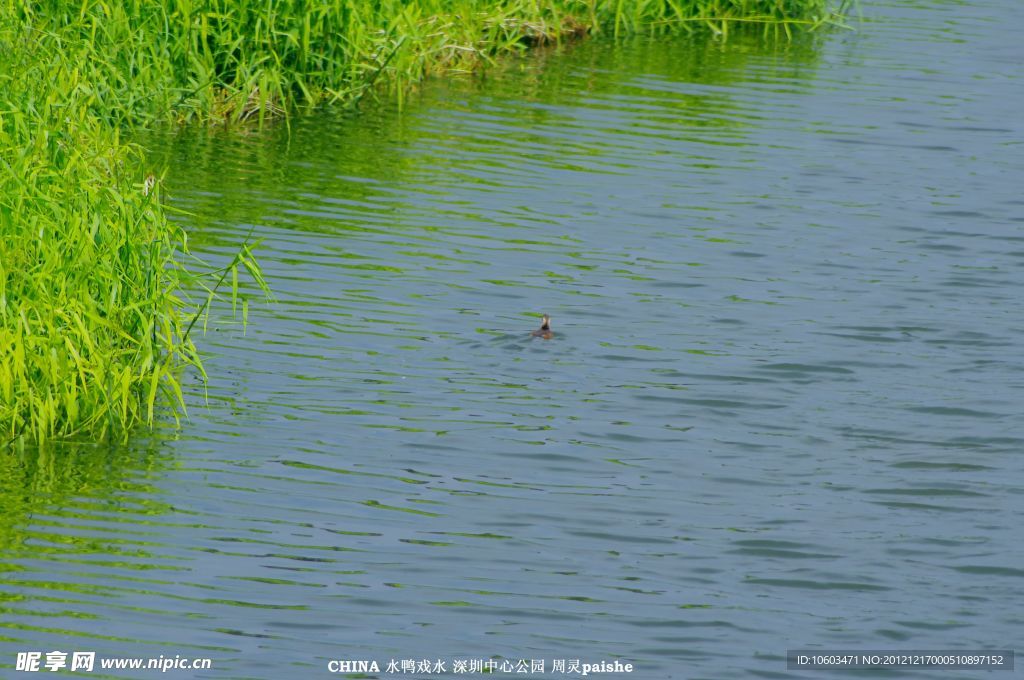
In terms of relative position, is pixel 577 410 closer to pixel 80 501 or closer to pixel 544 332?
pixel 544 332

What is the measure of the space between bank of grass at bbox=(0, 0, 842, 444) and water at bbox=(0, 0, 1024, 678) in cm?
39

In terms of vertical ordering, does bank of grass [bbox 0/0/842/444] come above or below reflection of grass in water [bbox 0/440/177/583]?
above

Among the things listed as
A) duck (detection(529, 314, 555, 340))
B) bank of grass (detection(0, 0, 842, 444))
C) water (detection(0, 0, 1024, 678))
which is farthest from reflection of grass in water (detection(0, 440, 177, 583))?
Answer: duck (detection(529, 314, 555, 340))

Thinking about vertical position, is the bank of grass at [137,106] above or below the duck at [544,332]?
above

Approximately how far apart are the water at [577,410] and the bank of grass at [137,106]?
1.27 ft

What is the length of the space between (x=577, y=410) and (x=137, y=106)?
6.69 metres

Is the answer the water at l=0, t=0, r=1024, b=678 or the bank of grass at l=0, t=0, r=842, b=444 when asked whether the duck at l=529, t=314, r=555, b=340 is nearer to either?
the water at l=0, t=0, r=1024, b=678

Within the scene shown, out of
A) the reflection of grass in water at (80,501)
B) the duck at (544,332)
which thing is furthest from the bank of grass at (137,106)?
the duck at (544,332)

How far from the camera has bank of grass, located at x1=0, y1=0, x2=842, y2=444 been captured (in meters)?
9.78

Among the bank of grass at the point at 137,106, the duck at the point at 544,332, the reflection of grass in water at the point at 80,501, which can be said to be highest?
the bank of grass at the point at 137,106

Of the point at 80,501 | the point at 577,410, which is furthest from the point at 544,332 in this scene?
the point at 80,501

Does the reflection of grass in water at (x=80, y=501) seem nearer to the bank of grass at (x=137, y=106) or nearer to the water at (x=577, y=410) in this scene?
the water at (x=577, y=410)

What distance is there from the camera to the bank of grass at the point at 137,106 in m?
9.78

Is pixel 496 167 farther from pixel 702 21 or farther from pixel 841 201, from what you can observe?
pixel 702 21
